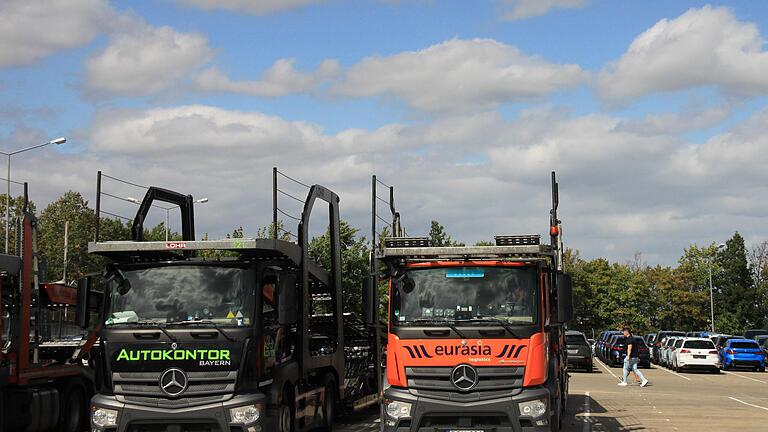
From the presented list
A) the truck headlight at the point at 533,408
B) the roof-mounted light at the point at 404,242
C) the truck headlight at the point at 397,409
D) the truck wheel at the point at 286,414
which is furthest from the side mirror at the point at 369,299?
the truck headlight at the point at 533,408

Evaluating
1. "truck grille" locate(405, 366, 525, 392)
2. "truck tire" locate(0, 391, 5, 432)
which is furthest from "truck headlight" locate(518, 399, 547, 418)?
"truck tire" locate(0, 391, 5, 432)

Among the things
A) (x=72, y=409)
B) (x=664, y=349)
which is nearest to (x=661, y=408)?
(x=72, y=409)

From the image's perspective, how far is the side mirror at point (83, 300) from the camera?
12.1 metres

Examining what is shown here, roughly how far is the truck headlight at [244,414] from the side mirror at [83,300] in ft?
7.32

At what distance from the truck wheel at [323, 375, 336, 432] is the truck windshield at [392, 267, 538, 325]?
3176mm

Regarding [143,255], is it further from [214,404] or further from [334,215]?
[334,215]

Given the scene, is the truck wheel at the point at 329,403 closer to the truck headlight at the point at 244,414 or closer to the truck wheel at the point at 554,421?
the truck wheel at the point at 554,421

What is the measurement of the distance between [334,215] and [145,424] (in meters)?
5.28

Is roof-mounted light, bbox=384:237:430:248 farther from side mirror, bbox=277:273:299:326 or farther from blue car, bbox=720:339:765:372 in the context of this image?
blue car, bbox=720:339:765:372

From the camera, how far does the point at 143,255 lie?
12.5 meters

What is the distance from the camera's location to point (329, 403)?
15.4 metres

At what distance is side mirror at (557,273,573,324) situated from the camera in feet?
40.9

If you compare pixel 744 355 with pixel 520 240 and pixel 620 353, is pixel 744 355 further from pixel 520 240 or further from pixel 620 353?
pixel 520 240

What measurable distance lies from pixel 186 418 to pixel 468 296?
143 inches
